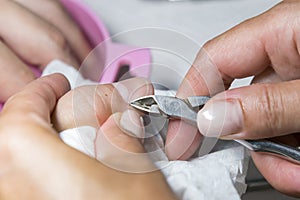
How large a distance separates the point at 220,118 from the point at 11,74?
288mm

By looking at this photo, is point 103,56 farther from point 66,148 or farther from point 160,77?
point 66,148

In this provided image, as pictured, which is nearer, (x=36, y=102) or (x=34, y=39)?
(x=36, y=102)

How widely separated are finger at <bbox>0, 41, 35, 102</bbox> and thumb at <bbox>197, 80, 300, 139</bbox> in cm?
26

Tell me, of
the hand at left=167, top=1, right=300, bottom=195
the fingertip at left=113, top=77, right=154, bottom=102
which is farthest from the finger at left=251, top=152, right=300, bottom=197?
the fingertip at left=113, top=77, right=154, bottom=102

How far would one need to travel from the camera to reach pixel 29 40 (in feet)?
2.00

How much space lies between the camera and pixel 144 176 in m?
0.33

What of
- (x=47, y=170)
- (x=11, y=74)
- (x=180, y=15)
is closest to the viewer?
(x=47, y=170)

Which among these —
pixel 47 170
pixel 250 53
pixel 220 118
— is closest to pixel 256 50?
pixel 250 53

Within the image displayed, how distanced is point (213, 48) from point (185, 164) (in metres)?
0.14

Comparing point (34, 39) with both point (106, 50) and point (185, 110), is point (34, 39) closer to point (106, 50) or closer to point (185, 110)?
point (106, 50)

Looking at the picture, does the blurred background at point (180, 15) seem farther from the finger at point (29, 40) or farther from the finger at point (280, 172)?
the finger at point (280, 172)

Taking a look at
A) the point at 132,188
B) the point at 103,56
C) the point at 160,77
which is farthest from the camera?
the point at 103,56

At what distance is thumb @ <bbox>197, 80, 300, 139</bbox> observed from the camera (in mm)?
369

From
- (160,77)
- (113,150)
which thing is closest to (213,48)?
(160,77)
